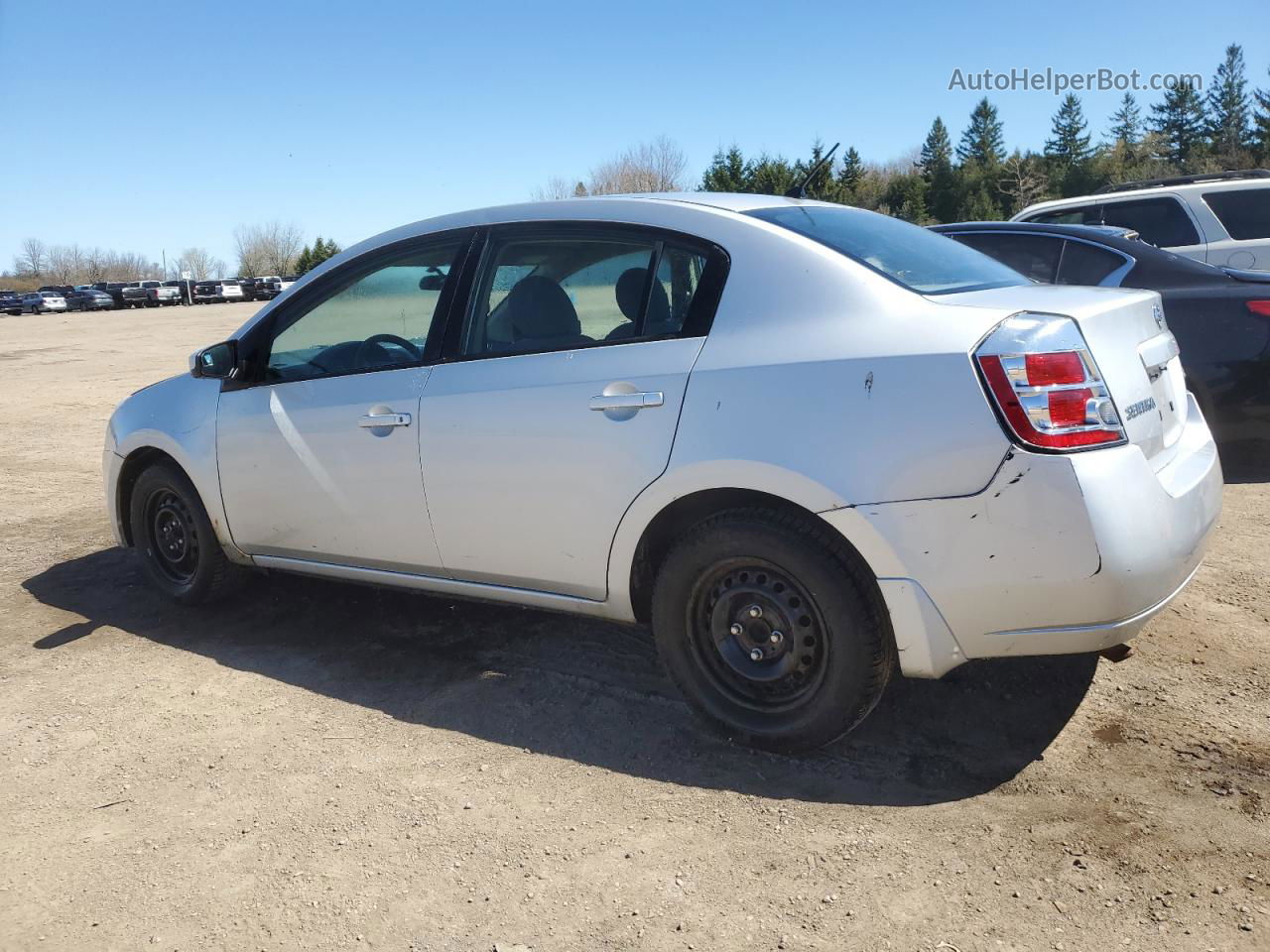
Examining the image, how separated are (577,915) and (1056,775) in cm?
149

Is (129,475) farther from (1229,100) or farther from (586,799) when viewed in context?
(1229,100)

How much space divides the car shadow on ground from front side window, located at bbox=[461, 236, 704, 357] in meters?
1.28

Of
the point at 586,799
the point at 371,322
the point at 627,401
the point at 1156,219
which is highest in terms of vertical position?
the point at 1156,219

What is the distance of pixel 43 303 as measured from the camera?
196 ft

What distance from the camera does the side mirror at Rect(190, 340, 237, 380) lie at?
15.0 ft

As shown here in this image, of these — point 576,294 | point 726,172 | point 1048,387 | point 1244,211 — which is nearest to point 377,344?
point 576,294

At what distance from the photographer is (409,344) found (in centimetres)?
409

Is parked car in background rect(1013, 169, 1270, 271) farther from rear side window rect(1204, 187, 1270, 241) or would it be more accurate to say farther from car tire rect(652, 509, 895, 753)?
car tire rect(652, 509, 895, 753)

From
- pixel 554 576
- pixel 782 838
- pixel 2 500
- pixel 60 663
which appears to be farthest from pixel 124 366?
pixel 782 838

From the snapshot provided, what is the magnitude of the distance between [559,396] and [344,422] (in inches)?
41.8

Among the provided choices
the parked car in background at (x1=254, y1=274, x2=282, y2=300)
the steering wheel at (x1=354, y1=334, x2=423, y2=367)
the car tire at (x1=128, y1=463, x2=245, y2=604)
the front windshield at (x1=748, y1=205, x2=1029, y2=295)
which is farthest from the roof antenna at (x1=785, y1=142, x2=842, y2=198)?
the parked car in background at (x1=254, y1=274, x2=282, y2=300)

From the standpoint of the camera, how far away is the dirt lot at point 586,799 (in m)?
2.54

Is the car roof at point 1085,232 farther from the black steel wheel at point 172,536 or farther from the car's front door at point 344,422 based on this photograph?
the black steel wheel at point 172,536

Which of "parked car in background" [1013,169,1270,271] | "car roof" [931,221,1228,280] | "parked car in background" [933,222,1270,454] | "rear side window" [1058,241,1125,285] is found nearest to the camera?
"parked car in background" [933,222,1270,454]
